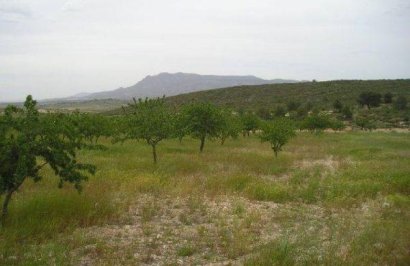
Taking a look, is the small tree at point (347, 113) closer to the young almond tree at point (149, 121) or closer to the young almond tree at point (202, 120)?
the young almond tree at point (202, 120)

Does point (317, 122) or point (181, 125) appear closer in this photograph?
point (181, 125)

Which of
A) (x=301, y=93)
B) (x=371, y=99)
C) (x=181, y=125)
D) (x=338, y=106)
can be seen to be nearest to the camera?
(x=181, y=125)

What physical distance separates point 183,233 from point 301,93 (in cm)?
8715

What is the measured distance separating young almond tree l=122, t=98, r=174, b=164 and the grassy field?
5.96 ft

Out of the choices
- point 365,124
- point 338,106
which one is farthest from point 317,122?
point 338,106

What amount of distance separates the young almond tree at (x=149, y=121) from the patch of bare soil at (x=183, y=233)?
7524mm

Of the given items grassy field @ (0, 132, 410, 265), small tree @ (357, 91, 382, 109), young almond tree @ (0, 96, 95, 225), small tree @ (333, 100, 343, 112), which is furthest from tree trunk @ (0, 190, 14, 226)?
small tree @ (357, 91, 382, 109)

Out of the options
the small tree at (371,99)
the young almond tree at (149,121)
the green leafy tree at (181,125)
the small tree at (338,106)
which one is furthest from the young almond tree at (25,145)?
the small tree at (371,99)

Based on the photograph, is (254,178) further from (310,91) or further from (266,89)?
(266,89)

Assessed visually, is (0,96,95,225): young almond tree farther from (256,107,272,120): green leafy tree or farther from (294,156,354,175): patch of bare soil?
(256,107,272,120): green leafy tree

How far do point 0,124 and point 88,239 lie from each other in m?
4.02

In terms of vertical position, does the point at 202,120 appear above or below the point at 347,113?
above

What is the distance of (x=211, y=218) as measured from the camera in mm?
12938

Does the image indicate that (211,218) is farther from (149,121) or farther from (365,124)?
(365,124)
